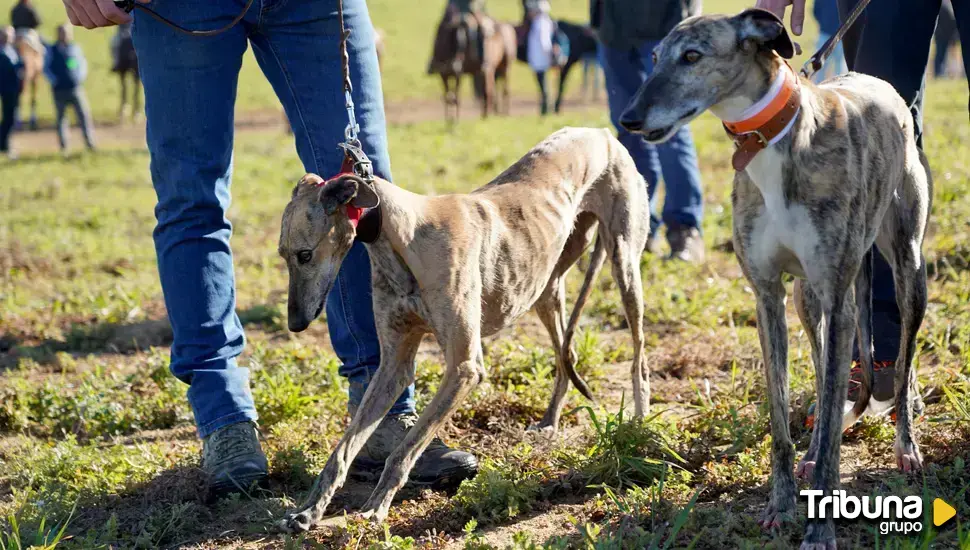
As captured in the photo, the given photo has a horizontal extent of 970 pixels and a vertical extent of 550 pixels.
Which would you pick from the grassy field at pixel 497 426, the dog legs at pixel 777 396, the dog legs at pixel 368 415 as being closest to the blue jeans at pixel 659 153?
the grassy field at pixel 497 426

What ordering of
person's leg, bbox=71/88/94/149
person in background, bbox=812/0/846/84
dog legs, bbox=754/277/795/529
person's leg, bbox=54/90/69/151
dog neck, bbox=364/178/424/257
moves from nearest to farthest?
dog legs, bbox=754/277/795/529 → dog neck, bbox=364/178/424/257 → person in background, bbox=812/0/846/84 → person's leg, bbox=71/88/94/149 → person's leg, bbox=54/90/69/151

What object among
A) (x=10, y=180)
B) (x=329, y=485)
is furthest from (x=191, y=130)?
(x=10, y=180)

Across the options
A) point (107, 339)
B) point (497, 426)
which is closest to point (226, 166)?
point (497, 426)

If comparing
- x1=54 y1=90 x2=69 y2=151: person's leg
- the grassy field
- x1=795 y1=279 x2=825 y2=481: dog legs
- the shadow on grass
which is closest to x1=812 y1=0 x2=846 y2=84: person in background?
the grassy field

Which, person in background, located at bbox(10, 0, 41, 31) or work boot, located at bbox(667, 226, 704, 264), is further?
person in background, located at bbox(10, 0, 41, 31)

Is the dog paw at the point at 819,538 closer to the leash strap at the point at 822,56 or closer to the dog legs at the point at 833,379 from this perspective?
the dog legs at the point at 833,379

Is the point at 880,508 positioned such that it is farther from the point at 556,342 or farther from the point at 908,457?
the point at 556,342

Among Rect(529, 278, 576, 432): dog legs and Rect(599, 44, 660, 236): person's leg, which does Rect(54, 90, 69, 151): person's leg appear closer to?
Rect(599, 44, 660, 236): person's leg

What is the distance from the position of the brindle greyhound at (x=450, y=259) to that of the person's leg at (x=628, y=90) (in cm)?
223

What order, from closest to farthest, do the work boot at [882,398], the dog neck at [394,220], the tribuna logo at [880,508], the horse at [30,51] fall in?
the tribuna logo at [880,508]
the dog neck at [394,220]
the work boot at [882,398]
the horse at [30,51]

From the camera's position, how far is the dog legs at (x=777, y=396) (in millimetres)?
2945

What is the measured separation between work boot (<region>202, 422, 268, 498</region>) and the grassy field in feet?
0.18

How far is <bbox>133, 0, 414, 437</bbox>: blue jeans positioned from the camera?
11.3ft

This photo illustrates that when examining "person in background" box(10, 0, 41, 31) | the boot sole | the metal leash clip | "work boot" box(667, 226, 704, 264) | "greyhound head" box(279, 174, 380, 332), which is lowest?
the boot sole
